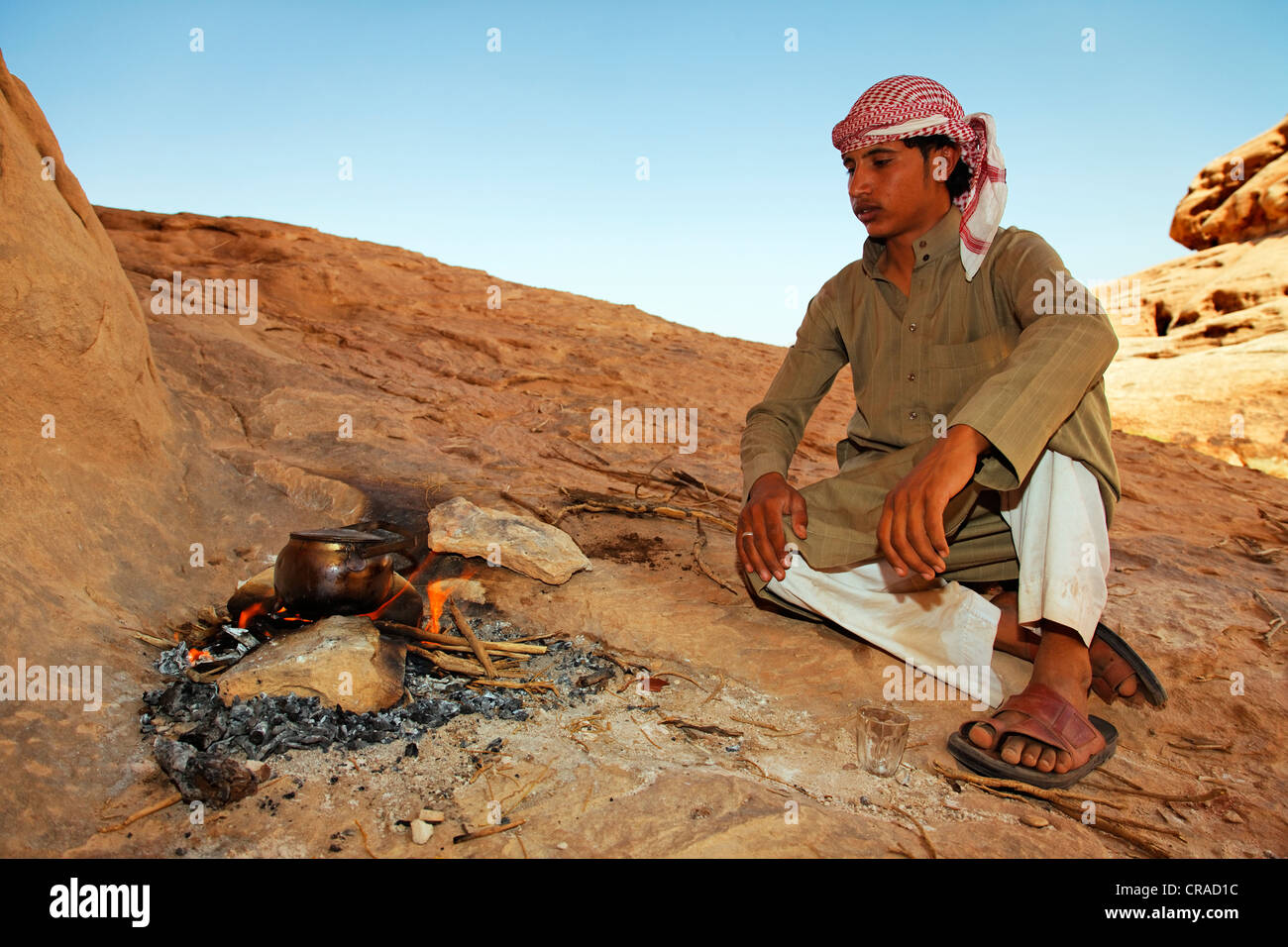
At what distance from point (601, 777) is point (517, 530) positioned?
144cm

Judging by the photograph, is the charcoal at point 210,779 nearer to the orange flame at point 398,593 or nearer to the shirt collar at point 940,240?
the orange flame at point 398,593

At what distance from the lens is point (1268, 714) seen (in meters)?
2.55

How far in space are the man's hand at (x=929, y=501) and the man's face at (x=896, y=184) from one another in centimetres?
87

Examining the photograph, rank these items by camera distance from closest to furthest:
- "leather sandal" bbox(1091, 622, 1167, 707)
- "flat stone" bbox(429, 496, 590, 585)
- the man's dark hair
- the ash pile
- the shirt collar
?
the ash pile
"leather sandal" bbox(1091, 622, 1167, 707)
the man's dark hair
the shirt collar
"flat stone" bbox(429, 496, 590, 585)

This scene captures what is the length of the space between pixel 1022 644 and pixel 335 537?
7.40ft

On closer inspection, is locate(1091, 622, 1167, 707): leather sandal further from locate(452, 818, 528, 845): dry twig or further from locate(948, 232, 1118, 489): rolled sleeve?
locate(452, 818, 528, 845): dry twig

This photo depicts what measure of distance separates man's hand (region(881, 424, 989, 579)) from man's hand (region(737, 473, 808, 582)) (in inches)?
22.1

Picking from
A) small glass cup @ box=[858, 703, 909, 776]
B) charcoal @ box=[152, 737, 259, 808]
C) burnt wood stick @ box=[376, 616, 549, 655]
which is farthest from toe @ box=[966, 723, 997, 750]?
charcoal @ box=[152, 737, 259, 808]

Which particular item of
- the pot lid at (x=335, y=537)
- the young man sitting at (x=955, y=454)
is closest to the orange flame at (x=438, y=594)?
the pot lid at (x=335, y=537)

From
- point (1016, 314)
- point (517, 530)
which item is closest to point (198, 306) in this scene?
point (517, 530)

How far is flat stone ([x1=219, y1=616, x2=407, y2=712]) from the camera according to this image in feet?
7.41

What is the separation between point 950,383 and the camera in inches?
104

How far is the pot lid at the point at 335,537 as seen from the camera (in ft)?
8.31
